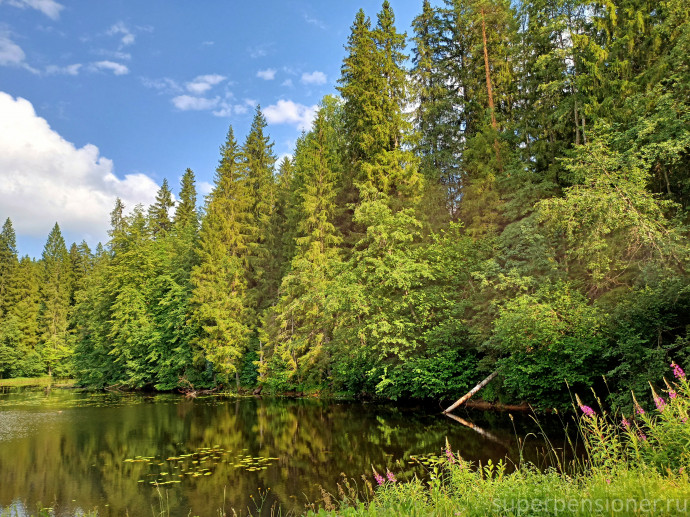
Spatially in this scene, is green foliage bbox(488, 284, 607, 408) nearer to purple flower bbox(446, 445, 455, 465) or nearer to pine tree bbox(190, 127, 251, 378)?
purple flower bbox(446, 445, 455, 465)

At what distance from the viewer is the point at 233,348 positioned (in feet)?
96.1

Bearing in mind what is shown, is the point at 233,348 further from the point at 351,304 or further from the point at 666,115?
the point at 666,115

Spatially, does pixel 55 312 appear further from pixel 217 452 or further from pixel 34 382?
pixel 217 452

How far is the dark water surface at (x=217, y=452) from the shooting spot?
9234 millimetres

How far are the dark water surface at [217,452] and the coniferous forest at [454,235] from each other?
3.17 m

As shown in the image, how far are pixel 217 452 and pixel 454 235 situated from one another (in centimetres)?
1540

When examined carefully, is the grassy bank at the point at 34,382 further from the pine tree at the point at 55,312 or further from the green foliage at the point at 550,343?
the green foliage at the point at 550,343

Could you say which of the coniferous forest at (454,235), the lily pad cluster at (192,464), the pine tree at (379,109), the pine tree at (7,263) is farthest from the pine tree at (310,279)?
the pine tree at (7,263)

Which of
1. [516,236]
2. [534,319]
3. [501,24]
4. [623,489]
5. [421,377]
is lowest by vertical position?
[421,377]

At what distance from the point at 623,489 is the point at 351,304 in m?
17.5

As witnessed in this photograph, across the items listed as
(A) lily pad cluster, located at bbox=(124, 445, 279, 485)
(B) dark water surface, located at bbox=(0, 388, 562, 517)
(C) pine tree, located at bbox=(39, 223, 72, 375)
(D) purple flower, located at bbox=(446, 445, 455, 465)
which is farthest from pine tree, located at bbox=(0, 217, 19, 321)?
(D) purple flower, located at bbox=(446, 445, 455, 465)

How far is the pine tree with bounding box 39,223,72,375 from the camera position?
52.2 m

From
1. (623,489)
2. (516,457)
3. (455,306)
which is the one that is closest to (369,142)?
(455,306)

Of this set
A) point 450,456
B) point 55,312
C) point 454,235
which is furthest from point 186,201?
point 450,456
